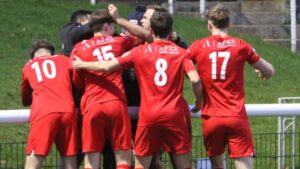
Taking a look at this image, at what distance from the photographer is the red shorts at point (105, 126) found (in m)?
7.99

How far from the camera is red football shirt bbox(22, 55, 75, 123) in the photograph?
804 cm

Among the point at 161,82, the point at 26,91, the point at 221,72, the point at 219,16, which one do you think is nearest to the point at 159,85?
the point at 161,82

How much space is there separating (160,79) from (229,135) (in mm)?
855

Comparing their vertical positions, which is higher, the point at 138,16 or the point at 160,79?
the point at 138,16

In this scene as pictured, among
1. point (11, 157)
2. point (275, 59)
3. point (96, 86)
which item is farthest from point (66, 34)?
point (275, 59)

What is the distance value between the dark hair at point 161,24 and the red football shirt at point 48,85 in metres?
0.91

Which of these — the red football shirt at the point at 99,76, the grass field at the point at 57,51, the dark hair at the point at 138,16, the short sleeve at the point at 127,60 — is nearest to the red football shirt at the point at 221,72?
the short sleeve at the point at 127,60

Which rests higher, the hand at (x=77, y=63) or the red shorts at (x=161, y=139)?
the hand at (x=77, y=63)

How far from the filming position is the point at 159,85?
7.86m

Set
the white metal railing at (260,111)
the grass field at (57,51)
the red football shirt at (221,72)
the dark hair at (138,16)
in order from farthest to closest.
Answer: the grass field at (57,51)
the dark hair at (138,16)
the white metal railing at (260,111)
the red football shirt at (221,72)

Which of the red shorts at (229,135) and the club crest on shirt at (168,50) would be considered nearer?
the club crest on shirt at (168,50)

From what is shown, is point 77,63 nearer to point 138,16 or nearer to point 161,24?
point 161,24

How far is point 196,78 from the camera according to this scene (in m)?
7.85

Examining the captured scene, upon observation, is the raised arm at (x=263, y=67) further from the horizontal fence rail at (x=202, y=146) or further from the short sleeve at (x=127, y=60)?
the short sleeve at (x=127, y=60)
